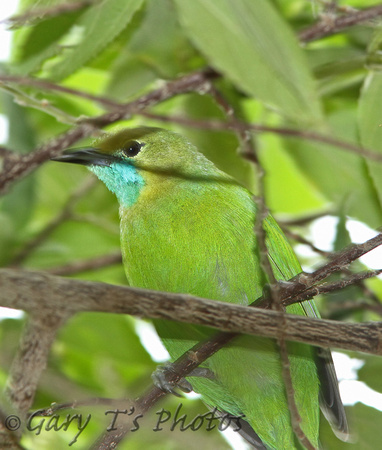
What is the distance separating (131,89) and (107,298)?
7.89 feet

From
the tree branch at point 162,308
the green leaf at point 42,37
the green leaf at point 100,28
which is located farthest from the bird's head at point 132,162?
the tree branch at point 162,308

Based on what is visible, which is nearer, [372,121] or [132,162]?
[372,121]

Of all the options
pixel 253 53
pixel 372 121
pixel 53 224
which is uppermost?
pixel 253 53

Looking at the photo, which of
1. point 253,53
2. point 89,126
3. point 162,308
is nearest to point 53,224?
point 89,126

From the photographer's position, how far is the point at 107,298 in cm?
146

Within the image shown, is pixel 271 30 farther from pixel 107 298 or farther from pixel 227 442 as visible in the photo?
pixel 227 442

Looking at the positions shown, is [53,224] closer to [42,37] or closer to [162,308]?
[42,37]

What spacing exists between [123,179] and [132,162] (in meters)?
0.10

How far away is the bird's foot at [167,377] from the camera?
2670 millimetres

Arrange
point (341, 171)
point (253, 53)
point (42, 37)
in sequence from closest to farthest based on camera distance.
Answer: point (253, 53) < point (42, 37) < point (341, 171)

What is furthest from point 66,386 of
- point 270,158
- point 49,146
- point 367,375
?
point 270,158

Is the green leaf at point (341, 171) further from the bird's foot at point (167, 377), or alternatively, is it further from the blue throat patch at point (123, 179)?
the bird's foot at point (167, 377)

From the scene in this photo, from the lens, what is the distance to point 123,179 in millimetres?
3400

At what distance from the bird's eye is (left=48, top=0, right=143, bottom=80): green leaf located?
2.55 ft
